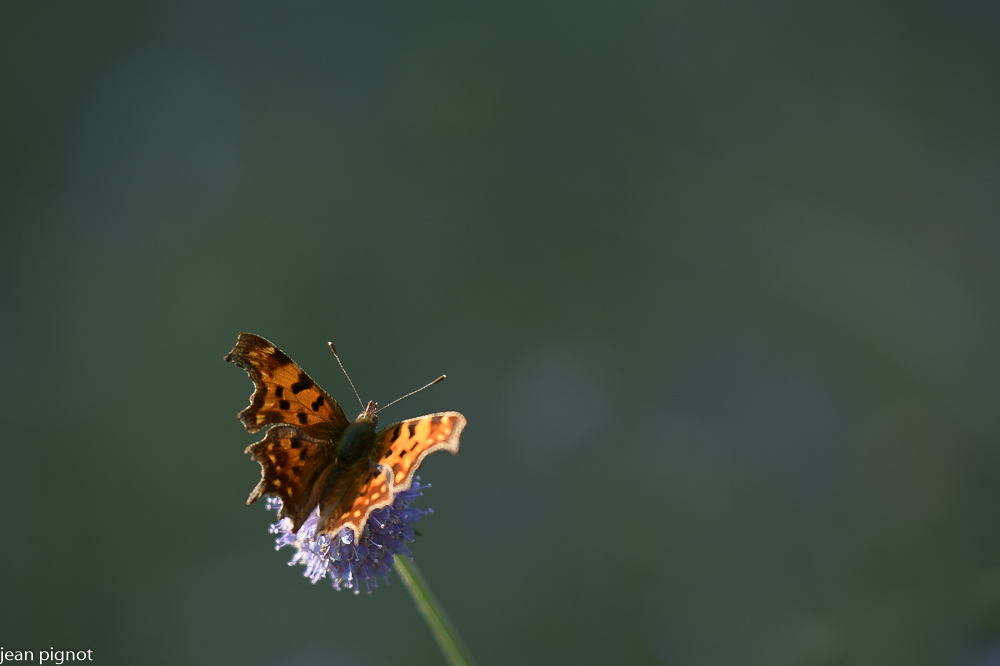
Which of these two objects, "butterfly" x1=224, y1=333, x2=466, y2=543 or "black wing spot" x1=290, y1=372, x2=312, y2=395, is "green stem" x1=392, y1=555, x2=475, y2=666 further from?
"black wing spot" x1=290, y1=372, x2=312, y2=395

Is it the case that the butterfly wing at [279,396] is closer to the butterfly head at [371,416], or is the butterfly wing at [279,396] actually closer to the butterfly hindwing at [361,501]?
the butterfly head at [371,416]

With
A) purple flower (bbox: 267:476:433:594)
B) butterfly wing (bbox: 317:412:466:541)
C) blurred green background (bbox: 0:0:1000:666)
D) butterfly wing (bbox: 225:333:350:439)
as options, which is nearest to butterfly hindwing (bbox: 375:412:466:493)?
butterfly wing (bbox: 317:412:466:541)

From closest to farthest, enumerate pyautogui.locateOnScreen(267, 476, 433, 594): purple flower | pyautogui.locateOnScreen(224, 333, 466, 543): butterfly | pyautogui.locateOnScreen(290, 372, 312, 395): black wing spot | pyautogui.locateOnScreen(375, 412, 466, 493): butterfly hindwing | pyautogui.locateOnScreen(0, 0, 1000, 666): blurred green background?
pyautogui.locateOnScreen(375, 412, 466, 493): butterfly hindwing, pyautogui.locateOnScreen(224, 333, 466, 543): butterfly, pyautogui.locateOnScreen(267, 476, 433, 594): purple flower, pyautogui.locateOnScreen(290, 372, 312, 395): black wing spot, pyautogui.locateOnScreen(0, 0, 1000, 666): blurred green background

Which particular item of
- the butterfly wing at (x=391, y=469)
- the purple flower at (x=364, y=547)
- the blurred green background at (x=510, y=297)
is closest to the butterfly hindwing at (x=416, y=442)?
the butterfly wing at (x=391, y=469)

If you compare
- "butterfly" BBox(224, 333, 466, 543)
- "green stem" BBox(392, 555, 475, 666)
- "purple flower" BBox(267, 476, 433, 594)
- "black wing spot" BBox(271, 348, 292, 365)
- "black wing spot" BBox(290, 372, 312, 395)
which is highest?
"black wing spot" BBox(271, 348, 292, 365)

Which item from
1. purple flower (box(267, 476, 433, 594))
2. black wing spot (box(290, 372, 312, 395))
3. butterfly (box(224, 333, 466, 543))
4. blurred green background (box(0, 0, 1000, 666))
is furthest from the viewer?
blurred green background (box(0, 0, 1000, 666))

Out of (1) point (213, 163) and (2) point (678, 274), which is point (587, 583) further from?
(1) point (213, 163)
